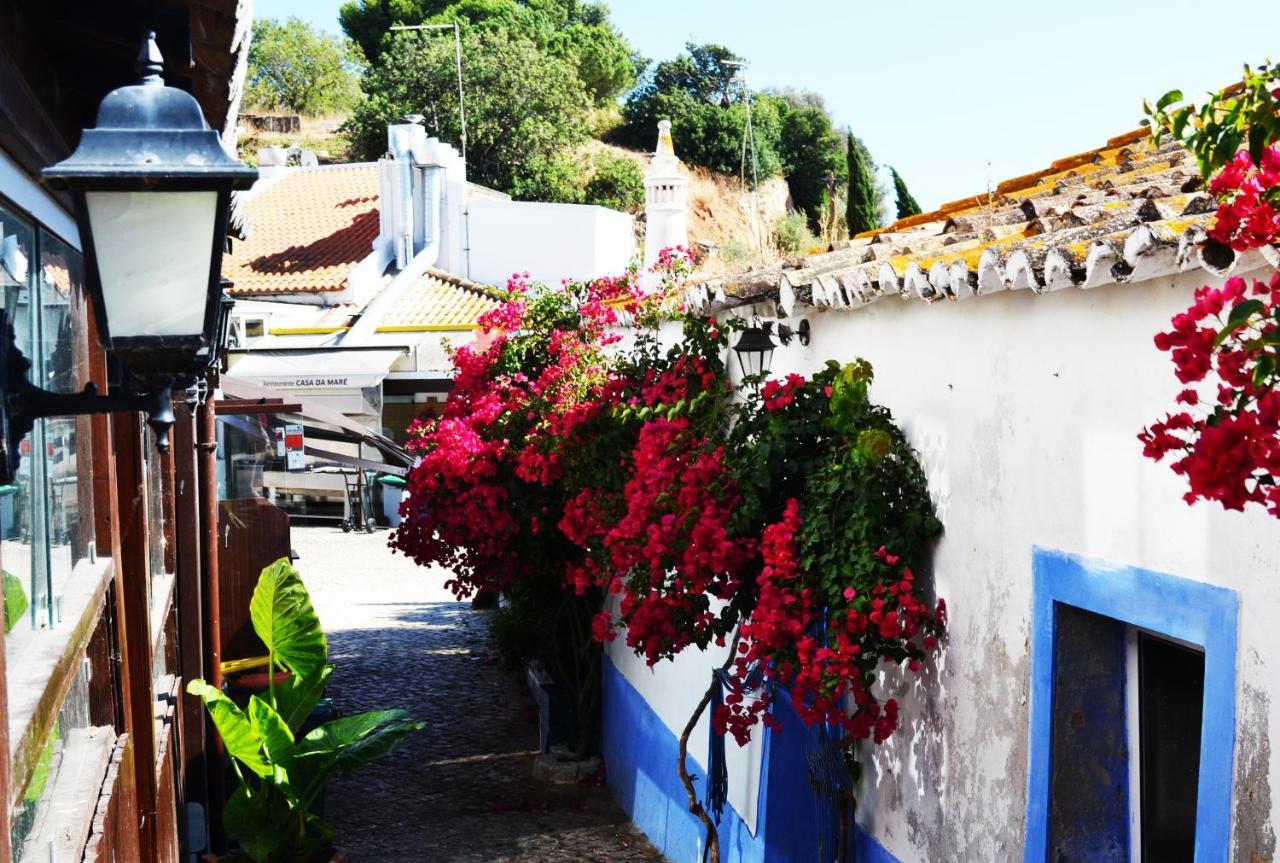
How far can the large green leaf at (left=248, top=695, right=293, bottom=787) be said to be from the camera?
8.11m

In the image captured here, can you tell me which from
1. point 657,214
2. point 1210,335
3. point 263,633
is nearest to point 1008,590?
point 1210,335

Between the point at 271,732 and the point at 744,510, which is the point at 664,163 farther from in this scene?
the point at 744,510

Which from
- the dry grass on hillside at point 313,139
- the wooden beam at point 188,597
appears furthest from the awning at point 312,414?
the dry grass on hillside at point 313,139

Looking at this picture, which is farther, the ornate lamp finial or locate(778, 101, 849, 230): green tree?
locate(778, 101, 849, 230): green tree

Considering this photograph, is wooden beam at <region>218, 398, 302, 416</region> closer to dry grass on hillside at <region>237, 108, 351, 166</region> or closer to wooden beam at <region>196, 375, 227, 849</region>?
wooden beam at <region>196, 375, 227, 849</region>

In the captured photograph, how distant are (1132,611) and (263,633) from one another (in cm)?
608

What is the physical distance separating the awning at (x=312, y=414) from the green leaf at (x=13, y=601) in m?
7.17

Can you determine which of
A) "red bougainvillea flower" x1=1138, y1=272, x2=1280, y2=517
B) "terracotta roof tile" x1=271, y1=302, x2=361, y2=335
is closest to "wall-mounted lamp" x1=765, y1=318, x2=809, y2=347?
"red bougainvillea flower" x1=1138, y1=272, x2=1280, y2=517

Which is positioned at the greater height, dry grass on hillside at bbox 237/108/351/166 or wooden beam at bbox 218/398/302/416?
dry grass on hillside at bbox 237/108/351/166

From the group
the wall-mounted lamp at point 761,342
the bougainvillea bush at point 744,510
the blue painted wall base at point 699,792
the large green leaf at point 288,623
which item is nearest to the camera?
the bougainvillea bush at point 744,510

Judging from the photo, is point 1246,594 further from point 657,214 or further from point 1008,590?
point 657,214

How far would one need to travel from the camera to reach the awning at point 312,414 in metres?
11.3

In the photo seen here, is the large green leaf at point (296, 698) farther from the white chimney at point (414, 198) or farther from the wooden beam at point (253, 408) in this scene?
the white chimney at point (414, 198)

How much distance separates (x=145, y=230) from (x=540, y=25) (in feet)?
169
